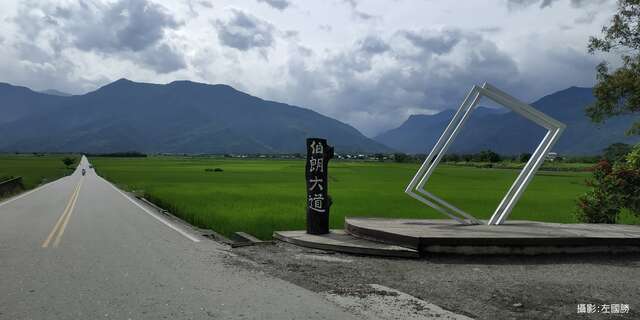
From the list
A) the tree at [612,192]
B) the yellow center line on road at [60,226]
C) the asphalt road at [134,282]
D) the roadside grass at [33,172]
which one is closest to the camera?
the asphalt road at [134,282]

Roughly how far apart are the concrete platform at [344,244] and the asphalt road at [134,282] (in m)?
1.69

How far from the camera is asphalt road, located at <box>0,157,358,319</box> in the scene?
6473 mm

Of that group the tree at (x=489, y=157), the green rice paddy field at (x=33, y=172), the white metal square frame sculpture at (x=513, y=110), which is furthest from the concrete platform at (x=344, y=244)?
the tree at (x=489, y=157)

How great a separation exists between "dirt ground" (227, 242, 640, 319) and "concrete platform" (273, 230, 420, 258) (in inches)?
7.6

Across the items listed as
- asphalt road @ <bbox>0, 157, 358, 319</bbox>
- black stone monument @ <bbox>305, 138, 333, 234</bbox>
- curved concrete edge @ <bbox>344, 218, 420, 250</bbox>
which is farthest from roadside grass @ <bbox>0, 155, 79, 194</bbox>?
curved concrete edge @ <bbox>344, 218, 420, 250</bbox>

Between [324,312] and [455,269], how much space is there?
3.69 m

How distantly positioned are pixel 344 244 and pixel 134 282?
4531 mm

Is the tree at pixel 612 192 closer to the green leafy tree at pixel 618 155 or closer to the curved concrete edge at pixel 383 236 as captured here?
the green leafy tree at pixel 618 155

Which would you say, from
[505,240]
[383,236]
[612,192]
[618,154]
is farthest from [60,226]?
[618,154]

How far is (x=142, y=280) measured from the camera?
26.6ft

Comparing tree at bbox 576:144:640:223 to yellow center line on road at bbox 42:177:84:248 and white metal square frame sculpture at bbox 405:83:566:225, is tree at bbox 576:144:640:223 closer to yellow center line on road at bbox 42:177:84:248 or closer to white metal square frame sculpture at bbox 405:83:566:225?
white metal square frame sculpture at bbox 405:83:566:225

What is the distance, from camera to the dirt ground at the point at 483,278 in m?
7.08

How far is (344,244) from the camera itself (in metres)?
11.1

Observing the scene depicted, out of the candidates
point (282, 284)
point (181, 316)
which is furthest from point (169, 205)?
point (181, 316)
